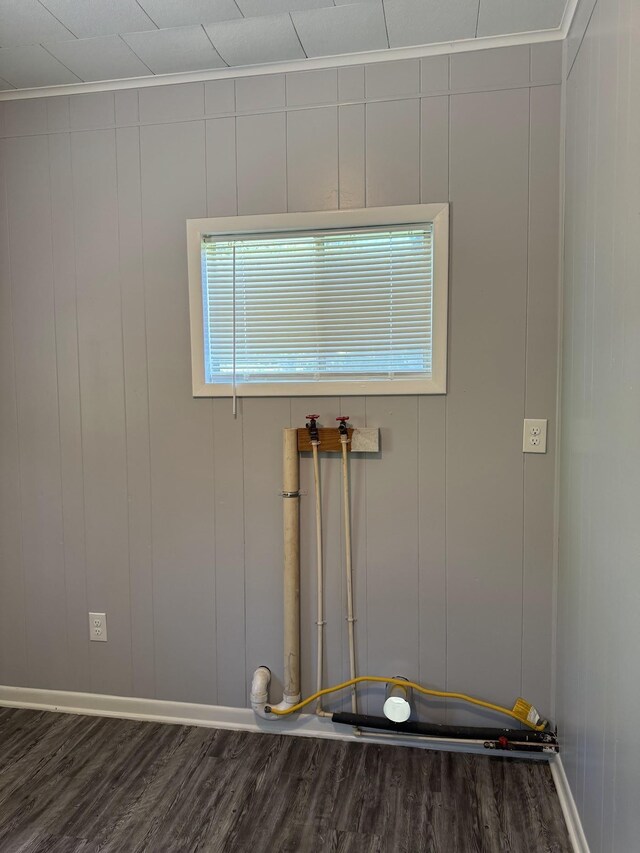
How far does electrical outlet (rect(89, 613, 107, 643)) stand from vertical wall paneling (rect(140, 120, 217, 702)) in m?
0.25

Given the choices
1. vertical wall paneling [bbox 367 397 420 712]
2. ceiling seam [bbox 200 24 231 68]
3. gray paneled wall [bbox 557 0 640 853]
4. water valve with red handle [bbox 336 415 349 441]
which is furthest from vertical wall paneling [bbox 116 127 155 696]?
gray paneled wall [bbox 557 0 640 853]

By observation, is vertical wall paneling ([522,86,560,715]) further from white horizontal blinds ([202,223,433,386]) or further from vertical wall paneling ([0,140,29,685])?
vertical wall paneling ([0,140,29,685])

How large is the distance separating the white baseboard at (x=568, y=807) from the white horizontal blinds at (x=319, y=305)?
57.4 inches

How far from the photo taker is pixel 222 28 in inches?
66.5

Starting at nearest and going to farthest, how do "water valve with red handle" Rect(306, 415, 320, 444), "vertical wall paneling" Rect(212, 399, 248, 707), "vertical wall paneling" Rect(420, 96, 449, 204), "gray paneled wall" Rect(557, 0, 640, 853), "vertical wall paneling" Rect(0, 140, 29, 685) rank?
"gray paneled wall" Rect(557, 0, 640, 853) < "vertical wall paneling" Rect(420, 96, 449, 204) < "water valve with red handle" Rect(306, 415, 320, 444) < "vertical wall paneling" Rect(212, 399, 248, 707) < "vertical wall paneling" Rect(0, 140, 29, 685)

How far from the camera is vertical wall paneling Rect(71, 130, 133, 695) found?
2.04 meters

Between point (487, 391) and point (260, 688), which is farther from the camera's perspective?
point (260, 688)

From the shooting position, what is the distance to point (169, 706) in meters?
2.11

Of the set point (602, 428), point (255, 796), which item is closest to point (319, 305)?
point (602, 428)

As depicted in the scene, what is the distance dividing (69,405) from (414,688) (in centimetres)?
183

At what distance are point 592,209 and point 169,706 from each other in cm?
240

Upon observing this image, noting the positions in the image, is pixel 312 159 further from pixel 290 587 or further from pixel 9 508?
pixel 9 508

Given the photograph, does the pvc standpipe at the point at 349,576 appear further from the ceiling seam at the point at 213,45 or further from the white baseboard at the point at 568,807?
the ceiling seam at the point at 213,45

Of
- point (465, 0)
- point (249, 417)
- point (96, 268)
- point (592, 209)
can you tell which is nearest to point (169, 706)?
point (249, 417)
